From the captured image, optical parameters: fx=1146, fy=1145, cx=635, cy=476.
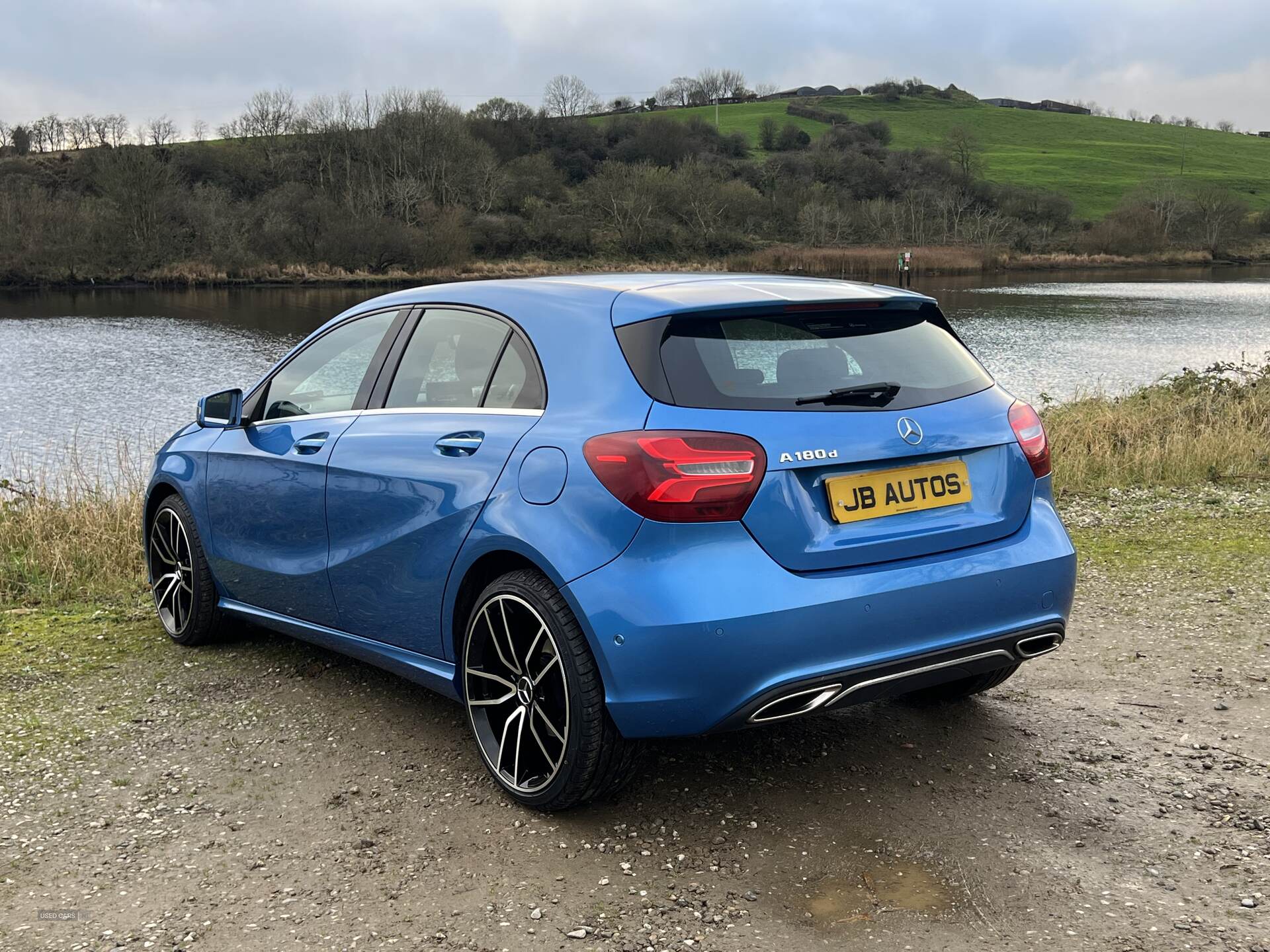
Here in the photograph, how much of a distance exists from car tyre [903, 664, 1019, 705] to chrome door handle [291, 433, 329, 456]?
2.40 metres

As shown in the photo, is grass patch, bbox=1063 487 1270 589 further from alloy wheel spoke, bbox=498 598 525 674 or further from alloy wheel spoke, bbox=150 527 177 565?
alloy wheel spoke, bbox=150 527 177 565

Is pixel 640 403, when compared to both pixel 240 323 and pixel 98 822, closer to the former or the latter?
pixel 98 822

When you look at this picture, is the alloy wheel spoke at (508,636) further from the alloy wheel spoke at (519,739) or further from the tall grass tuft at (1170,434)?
the tall grass tuft at (1170,434)

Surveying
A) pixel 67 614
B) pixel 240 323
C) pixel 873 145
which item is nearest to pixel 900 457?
pixel 67 614

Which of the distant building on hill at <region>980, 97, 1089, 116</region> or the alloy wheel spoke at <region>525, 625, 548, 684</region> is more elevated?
the distant building on hill at <region>980, 97, 1089, 116</region>

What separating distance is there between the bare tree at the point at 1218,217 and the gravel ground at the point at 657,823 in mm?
95896

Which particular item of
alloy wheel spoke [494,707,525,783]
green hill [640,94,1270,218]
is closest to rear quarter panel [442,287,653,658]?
alloy wheel spoke [494,707,525,783]

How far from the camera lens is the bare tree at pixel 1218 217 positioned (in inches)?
3499

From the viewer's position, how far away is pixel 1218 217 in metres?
89.2

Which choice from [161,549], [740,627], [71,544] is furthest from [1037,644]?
[71,544]

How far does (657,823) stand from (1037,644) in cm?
127

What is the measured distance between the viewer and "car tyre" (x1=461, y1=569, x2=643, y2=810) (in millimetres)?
3203

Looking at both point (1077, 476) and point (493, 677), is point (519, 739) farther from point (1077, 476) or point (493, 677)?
point (1077, 476)

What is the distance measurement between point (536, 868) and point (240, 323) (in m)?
42.2
